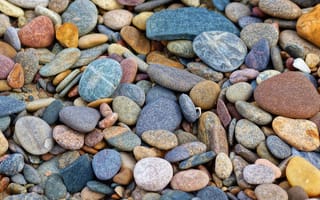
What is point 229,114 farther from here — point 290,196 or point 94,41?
point 94,41

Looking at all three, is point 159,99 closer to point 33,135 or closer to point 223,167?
point 223,167

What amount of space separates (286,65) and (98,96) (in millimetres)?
765

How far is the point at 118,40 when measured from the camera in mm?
2156

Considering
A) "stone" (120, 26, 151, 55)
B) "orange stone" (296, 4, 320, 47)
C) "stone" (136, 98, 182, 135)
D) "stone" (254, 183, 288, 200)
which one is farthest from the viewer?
"stone" (120, 26, 151, 55)

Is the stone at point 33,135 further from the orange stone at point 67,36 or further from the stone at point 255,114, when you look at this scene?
the stone at point 255,114

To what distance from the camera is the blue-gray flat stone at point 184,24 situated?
6.82 ft

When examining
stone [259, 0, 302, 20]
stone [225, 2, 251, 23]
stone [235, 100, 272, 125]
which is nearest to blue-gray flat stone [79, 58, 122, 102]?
stone [235, 100, 272, 125]

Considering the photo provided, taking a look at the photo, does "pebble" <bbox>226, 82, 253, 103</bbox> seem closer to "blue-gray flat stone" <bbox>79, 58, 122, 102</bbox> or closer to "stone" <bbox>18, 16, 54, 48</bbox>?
"blue-gray flat stone" <bbox>79, 58, 122, 102</bbox>

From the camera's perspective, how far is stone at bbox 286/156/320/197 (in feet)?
5.23

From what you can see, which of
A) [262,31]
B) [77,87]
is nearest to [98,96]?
[77,87]

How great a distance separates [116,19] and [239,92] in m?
0.69

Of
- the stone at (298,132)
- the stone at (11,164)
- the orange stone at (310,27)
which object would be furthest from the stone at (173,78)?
the stone at (11,164)

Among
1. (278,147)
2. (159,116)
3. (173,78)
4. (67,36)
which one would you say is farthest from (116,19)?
(278,147)

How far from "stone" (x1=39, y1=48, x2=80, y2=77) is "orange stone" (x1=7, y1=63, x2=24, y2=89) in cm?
9
